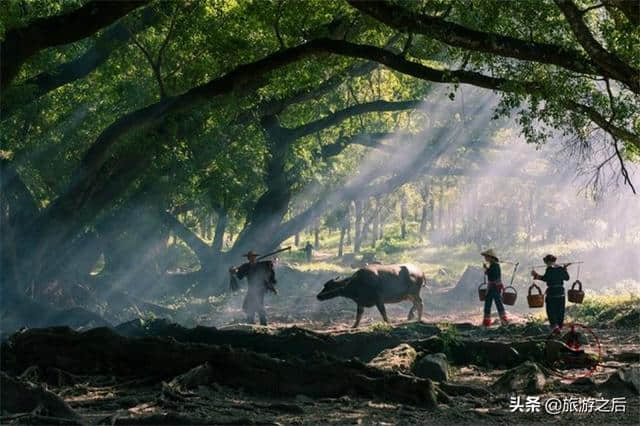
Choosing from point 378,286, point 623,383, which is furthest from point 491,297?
point 623,383

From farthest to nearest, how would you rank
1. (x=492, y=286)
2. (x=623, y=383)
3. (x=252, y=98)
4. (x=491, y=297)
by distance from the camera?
(x=252, y=98), (x=491, y=297), (x=492, y=286), (x=623, y=383)

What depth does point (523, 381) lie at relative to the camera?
11.5 m

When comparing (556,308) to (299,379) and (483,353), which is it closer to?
(483,353)

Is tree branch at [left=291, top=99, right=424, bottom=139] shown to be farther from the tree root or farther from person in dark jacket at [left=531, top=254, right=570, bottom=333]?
the tree root

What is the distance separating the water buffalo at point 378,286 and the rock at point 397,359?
8.76 meters

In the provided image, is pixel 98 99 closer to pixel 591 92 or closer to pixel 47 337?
pixel 47 337

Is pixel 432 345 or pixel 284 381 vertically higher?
pixel 432 345

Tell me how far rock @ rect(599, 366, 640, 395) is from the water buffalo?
11.8 metres

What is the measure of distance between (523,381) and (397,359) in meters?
2.23

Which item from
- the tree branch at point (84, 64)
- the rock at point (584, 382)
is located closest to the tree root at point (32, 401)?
the rock at point (584, 382)

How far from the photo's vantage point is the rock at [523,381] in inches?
443

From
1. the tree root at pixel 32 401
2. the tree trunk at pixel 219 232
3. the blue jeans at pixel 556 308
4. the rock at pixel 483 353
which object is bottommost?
the tree root at pixel 32 401

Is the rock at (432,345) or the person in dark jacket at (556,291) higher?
the person in dark jacket at (556,291)

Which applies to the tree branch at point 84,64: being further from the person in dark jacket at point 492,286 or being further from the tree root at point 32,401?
the tree root at point 32,401
